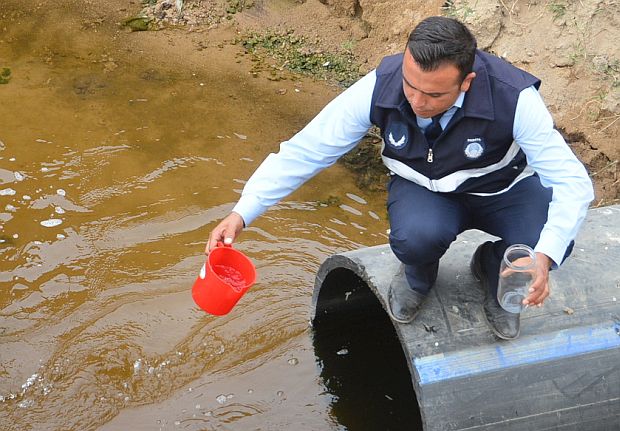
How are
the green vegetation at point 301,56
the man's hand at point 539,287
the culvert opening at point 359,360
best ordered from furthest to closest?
the green vegetation at point 301,56 → the culvert opening at point 359,360 → the man's hand at point 539,287

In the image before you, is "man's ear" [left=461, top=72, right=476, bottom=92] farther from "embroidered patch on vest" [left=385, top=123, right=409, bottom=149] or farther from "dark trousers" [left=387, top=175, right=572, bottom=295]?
"dark trousers" [left=387, top=175, right=572, bottom=295]

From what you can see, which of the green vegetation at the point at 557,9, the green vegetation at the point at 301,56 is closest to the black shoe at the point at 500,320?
the green vegetation at the point at 557,9

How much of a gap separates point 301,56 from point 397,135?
141 inches

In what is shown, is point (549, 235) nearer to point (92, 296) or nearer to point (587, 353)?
point (587, 353)

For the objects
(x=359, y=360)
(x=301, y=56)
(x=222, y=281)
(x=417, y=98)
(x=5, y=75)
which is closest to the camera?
(x=417, y=98)

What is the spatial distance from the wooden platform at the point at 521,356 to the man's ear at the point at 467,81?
0.85 metres

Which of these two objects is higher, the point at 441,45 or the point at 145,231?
the point at 441,45

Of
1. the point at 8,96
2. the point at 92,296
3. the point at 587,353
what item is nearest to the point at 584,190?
the point at 587,353

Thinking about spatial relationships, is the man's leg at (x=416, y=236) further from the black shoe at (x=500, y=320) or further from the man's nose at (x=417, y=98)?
the man's nose at (x=417, y=98)

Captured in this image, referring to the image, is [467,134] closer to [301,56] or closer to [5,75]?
[301,56]

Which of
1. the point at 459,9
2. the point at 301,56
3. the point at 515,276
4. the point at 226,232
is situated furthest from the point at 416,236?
the point at 301,56

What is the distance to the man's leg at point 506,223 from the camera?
128 inches

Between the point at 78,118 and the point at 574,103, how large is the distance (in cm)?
328

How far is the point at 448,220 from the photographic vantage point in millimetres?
3254
